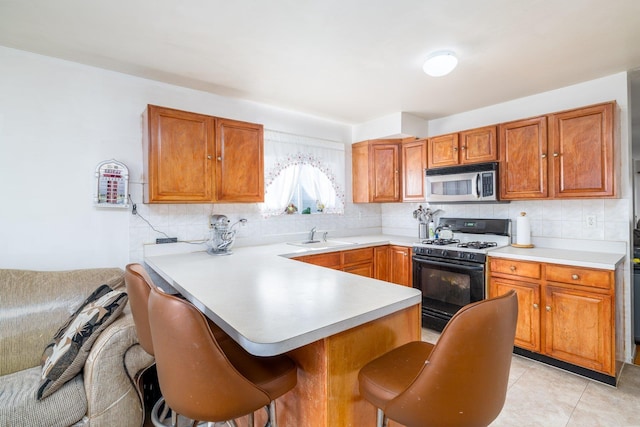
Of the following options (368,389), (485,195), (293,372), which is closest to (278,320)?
(293,372)

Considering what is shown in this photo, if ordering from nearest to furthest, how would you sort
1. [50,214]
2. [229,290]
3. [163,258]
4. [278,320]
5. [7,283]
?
1. [278,320]
2. [229,290]
3. [7,283]
4. [50,214]
5. [163,258]

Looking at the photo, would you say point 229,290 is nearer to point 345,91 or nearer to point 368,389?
point 368,389

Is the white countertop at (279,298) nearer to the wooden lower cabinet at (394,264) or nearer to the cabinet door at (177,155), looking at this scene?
the cabinet door at (177,155)

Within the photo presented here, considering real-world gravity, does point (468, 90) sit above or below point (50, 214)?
above

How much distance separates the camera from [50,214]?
7.32ft

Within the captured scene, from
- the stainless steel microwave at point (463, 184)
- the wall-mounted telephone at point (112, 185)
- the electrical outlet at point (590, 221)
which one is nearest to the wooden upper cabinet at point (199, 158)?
the wall-mounted telephone at point (112, 185)

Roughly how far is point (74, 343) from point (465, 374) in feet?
6.04

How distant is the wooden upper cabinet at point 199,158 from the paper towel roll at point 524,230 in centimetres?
256

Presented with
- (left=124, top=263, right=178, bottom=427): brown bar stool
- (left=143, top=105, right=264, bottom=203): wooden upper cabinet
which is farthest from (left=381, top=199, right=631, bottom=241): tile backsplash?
(left=124, top=263, right=178, bottom=427): brown bar stool

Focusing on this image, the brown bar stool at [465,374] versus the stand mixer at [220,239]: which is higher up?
the stand mixer at [220,239]

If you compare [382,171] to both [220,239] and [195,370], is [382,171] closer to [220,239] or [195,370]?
[220,239]

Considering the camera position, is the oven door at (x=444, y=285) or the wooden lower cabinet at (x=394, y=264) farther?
the wooden lower cabinet at (x=394, y=264)

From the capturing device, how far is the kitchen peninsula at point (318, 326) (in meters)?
1.02

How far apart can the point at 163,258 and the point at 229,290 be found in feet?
4.46
